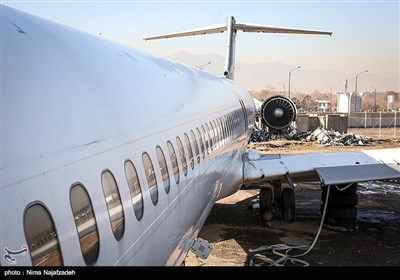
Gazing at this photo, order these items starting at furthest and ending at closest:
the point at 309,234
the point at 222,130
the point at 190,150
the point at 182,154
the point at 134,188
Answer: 1. the point at 309,234
2. the point at 222,130
3. the point at 190,150
4. the point at 182,154
5. the point at 134,188

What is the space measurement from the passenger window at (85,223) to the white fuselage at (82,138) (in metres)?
0.02

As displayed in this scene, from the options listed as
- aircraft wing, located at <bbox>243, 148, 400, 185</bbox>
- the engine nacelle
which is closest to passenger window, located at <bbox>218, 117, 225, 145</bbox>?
aircraft wing, located at <bbox>243, 148, 400, 185</bbox>

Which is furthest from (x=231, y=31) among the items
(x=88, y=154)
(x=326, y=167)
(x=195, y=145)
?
(x=88, y=154)

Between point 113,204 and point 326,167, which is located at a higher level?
point 113,204

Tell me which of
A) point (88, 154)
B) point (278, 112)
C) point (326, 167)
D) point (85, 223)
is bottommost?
point (326, 167)

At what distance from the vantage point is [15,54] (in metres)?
2.73

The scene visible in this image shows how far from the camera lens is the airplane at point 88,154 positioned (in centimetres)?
235

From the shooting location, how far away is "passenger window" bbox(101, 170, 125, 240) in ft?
10.4

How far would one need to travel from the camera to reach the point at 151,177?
13.8ft

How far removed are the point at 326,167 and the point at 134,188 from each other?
9070 mm

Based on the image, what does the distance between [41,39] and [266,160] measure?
33.0ft

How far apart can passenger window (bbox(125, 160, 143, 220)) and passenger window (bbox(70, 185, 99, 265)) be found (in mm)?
689

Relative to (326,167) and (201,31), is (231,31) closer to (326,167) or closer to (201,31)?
(201,31)
